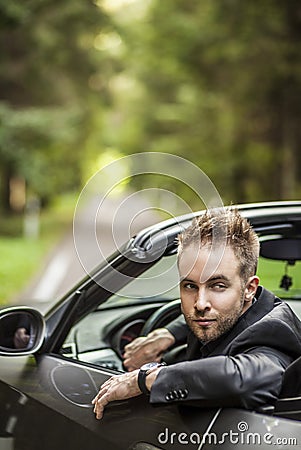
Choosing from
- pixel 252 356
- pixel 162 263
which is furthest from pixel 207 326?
pixel 162 263

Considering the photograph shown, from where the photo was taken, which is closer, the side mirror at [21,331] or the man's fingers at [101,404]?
the man's fingers at [101,404]

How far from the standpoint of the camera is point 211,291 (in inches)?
96.4

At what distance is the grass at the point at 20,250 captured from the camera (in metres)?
13.6

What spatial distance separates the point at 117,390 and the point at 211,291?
41 centimetres

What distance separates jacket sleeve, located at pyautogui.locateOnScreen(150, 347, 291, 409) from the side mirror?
885 mm

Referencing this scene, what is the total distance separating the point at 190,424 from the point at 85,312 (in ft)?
3.40

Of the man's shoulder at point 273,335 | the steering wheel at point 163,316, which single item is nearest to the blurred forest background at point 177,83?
the steering wheel at point 163,316

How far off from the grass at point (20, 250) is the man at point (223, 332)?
8.46 metres

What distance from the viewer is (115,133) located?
45.7 meters

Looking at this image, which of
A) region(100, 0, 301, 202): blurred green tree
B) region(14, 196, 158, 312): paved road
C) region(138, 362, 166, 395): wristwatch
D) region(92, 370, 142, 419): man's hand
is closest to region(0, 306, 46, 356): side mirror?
region(14, 196, 158, 312): paved road

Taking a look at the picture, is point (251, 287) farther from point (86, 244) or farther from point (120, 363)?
point (86, 244)

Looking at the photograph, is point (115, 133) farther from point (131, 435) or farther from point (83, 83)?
point (131, 435)

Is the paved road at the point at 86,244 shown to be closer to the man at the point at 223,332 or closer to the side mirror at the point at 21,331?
the side mirror at the point at 21,331

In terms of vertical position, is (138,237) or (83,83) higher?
(83,83)
